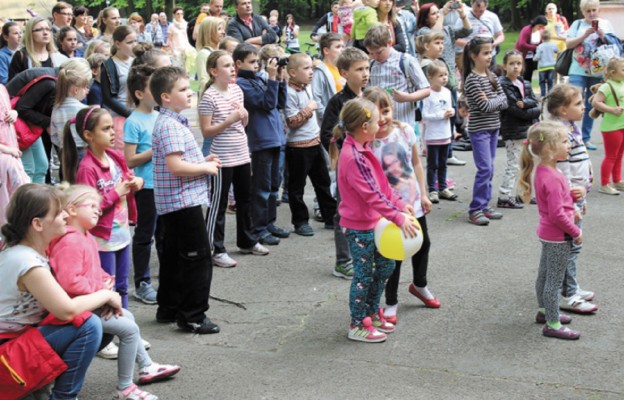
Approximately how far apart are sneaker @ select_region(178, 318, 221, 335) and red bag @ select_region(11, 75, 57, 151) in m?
2.78

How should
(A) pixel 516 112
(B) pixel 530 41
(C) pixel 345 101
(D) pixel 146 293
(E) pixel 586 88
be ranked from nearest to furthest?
1. (D) pixel 146 293
2. (C) pixel 345 101
3. (A) pixel 516 112
4. (E) pixel 586 88
5. (B) pixel 530 41

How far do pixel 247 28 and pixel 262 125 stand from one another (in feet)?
11.5

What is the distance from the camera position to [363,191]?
16.2 feet

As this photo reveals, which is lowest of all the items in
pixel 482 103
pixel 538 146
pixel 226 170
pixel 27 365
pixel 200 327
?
pixel 200 327

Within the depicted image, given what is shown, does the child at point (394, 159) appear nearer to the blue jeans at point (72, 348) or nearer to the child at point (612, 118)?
the blue jeans at point (72, 348)

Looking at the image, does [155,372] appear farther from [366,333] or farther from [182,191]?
[366,333]

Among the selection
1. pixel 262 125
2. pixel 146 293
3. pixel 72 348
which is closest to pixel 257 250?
pixel 262 125

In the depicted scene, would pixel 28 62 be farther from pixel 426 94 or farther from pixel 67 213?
pixel 67 213

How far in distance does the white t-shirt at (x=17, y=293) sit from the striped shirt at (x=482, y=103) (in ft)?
17.4

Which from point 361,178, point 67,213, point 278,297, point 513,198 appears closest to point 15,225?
point 67,213

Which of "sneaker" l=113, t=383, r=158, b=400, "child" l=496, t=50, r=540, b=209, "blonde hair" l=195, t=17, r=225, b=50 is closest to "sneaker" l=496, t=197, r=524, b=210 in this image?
"child" l=496, t=50, r=540, b=209

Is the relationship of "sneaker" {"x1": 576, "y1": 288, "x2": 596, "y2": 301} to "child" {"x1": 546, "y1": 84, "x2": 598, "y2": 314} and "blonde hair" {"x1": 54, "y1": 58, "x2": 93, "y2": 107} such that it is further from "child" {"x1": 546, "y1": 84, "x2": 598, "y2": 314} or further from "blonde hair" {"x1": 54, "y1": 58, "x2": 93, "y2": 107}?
"blonde hair" {"x1": 54, "y1": 58, "x2": 93, "y2": 107}

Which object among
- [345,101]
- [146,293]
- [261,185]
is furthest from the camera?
[261,185]

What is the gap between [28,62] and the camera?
852cm
